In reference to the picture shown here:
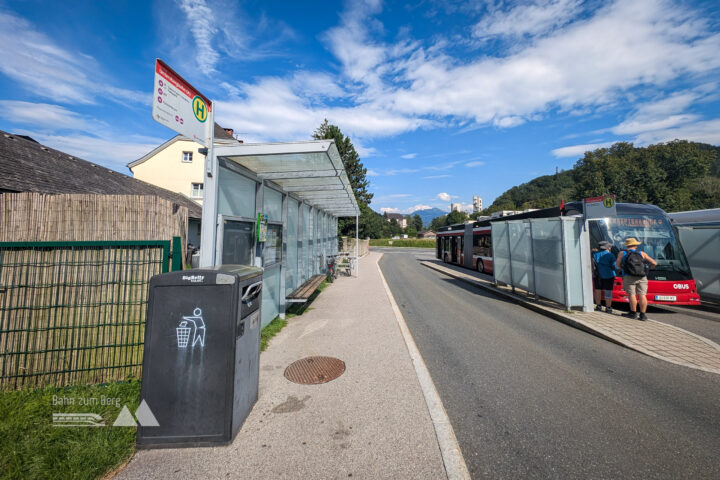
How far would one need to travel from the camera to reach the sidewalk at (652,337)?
4.13 m

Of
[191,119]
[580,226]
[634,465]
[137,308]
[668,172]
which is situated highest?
[668,172]

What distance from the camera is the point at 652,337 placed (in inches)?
194

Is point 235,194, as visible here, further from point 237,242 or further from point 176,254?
point 176,254

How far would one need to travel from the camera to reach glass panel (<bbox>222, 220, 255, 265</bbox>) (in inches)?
171

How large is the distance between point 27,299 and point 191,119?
2.87m

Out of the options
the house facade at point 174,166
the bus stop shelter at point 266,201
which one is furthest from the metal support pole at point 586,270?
the house facade at point 174,166

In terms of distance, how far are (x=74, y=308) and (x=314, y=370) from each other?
2.98 m

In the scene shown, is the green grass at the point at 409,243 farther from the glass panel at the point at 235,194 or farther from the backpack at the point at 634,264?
the glass panel at the point at 235,194

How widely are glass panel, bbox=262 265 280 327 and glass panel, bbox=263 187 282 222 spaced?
44.9 inches

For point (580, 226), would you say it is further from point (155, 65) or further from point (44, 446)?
point (44, 446)

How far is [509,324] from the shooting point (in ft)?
20.2

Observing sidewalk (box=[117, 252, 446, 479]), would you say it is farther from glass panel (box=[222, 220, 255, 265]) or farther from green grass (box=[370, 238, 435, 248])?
green grass (box=[370, 238, 435, 248])

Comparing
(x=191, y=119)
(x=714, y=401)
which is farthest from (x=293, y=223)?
(x=714, y=401)

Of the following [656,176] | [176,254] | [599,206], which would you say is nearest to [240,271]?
[176,254]
